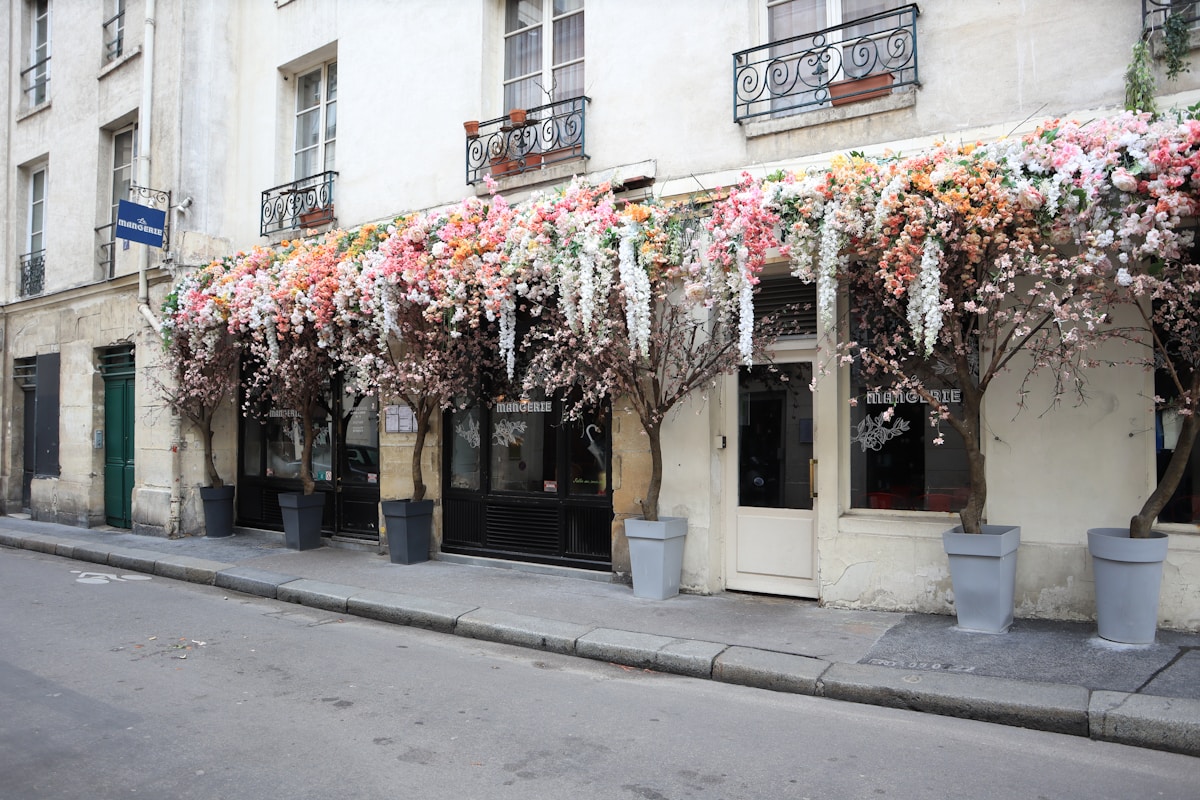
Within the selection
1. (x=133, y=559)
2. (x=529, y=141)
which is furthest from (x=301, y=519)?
(x=529, y=141)

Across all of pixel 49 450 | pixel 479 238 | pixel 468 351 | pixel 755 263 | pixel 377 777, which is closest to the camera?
pixel 377 777

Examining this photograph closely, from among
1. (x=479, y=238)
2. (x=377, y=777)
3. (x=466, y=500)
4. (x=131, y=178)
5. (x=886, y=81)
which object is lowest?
(x=377, y=777)

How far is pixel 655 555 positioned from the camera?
7391mm

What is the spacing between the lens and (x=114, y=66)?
12945 millimetres

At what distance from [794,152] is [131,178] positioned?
34.2 ft

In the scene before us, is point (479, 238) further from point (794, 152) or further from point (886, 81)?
point (886, 81)

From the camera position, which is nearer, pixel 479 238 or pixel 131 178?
pixel 479 238

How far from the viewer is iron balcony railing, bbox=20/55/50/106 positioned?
48.5 feet

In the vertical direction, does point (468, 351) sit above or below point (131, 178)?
below

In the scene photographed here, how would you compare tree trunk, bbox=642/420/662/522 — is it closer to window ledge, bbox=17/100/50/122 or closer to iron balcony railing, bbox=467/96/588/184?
iron balcony railing, bbox=467/96/588/184

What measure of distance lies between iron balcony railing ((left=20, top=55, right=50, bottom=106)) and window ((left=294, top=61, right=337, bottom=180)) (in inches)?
241

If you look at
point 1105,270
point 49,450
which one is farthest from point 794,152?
point 49,450

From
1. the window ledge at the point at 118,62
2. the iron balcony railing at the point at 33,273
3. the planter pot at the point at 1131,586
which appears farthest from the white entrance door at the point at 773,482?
the iron balcony railing at the point at 33,273

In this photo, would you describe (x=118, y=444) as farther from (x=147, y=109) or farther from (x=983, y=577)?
(x=983, y=577)
